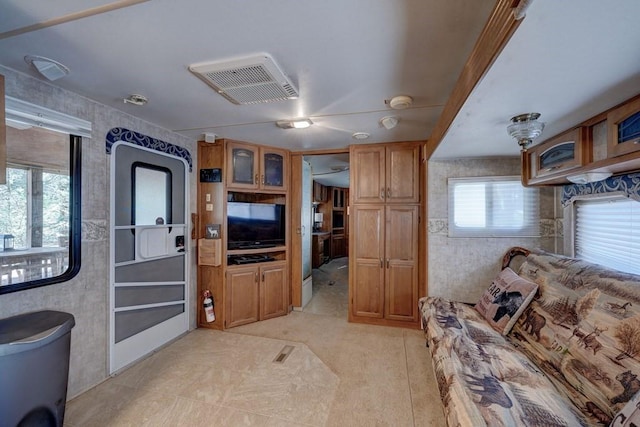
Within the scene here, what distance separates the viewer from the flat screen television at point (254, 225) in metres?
3.14

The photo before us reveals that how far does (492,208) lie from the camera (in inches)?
106

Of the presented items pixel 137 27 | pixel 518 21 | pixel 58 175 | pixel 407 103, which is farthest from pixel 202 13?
pixel 58 175

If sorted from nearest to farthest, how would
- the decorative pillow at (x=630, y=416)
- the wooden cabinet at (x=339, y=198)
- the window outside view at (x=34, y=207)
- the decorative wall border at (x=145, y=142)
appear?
1. the decorative pillow at (x=630, y=416)
2. the window outside view at (x=34, y=207)
3. the decorative wall border at (x=145, y=142)
4. the wooden cabinet at (x=339, y=198)

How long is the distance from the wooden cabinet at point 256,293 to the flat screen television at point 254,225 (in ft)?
0.96

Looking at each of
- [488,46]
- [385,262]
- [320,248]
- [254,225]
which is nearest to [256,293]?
[254,225]

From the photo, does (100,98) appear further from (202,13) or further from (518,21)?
(518,21)

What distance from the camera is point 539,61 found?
0.98 metres

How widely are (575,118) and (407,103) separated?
98 centimetres

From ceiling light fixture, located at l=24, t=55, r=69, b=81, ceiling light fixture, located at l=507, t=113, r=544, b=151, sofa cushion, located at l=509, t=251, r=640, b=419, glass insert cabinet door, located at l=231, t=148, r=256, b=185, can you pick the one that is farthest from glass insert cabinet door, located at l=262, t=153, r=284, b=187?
sofa cushion, located at l=509, t=251, r=640, b=419

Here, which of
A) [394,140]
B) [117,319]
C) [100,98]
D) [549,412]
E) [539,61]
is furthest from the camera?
[394,140]

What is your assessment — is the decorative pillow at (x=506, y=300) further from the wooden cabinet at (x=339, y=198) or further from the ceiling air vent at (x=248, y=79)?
the wooden cabinet at (x=339, y=198)

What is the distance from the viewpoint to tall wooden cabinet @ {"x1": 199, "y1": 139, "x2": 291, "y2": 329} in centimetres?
302

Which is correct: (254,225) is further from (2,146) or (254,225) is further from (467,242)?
(467,242)

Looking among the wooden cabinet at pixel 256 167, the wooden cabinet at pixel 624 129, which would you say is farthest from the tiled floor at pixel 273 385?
the wooden cabinet at pixel 624 129
